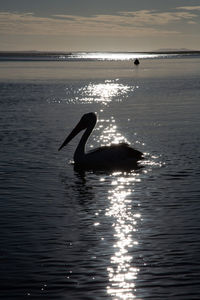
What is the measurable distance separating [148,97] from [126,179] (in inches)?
A: 898

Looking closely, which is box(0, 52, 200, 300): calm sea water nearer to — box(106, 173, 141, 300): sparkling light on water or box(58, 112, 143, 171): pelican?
box(106, 173, 141, 300): sparkling light on water

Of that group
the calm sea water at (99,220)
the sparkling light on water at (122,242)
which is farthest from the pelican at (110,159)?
the sparkling light on water at (122,242)

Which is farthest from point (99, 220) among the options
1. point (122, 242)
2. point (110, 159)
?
point (110, 159)

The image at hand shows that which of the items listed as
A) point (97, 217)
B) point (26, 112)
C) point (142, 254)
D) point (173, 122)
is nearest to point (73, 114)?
point (26, 112)

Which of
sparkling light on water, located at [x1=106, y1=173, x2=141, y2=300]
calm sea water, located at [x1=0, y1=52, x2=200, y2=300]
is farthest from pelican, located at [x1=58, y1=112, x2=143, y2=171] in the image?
sparkling light on water, located at [x1=106, y1=173, x2=141, y2=300]

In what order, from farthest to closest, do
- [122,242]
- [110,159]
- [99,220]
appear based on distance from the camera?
[110,159] → [99,220] → [122,242]

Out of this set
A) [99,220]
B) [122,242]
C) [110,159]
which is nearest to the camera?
[122,242]

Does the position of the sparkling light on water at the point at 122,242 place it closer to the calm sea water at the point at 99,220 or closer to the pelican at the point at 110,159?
the calm sea water at the point at 99,220

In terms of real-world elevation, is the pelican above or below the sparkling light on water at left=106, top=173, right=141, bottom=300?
below

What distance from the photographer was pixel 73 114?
2647 cm

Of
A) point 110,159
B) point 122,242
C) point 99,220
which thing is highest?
point 122,242

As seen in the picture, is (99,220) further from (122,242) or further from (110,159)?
(110,159)

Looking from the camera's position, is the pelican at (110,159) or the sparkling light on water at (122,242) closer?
the sparkling light on water at (122,242)

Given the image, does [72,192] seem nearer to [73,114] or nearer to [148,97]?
[73,114]
